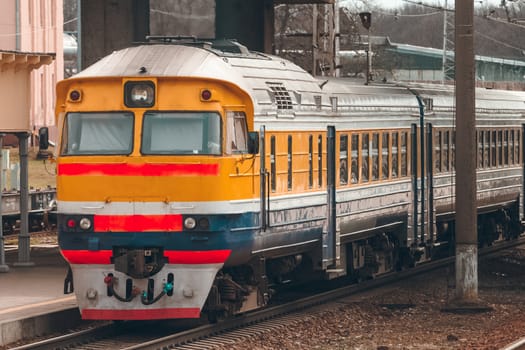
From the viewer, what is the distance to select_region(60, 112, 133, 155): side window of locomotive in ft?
49.0

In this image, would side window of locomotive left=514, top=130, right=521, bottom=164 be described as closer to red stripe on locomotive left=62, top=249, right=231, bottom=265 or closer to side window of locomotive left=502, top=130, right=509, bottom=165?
side window of locomotive left=502, top=130, right=509, bottom=165

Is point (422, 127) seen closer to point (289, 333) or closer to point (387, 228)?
point (387, 228)

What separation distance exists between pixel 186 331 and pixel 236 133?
7.32ft

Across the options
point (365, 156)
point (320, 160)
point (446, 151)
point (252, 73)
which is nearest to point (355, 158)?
point (365, 156)

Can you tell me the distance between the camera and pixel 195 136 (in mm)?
14859

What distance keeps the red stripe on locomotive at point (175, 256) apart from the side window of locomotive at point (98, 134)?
1.08 meters

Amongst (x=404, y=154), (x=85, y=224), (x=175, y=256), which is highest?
(x=404, y=154)

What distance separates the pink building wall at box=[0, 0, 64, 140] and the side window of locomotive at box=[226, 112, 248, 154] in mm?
46389

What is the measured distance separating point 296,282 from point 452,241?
8234 millimetres

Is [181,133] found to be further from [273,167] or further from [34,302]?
[34,302]

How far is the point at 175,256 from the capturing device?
1472cm

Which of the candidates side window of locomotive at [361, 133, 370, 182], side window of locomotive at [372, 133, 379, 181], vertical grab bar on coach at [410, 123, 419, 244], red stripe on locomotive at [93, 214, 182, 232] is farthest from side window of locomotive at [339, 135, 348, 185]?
red stripe on locomotive at [93, 214, 182, 232]

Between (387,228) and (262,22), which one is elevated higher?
(262,22)

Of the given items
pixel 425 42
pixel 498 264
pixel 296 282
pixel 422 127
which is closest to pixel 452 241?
pixel 498 264
